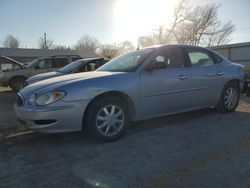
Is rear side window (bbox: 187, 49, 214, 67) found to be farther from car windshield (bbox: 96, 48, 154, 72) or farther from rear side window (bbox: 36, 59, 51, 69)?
rear side window (bbox: 36, 59, 51, 69)

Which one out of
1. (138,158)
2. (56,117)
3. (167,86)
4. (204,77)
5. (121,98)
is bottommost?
(138,158)

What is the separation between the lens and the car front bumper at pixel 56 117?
4023 mm

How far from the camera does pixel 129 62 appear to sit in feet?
17.3

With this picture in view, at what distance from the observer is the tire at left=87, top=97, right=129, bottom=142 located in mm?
4277

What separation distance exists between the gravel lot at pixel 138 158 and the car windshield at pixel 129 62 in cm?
116

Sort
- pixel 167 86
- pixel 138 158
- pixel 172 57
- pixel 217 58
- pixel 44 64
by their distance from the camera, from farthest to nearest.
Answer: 1. pixel 44 64
2. pixel 217 58
3. pixel 172 57
4. pixel 167 86
5. pixel 138 158

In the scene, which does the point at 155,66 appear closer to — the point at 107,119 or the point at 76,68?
the point at 107,119

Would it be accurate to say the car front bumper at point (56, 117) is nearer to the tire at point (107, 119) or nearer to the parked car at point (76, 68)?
the tire at point (107, 119)

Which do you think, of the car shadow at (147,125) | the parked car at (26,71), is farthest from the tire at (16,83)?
the car shadow at (147,125)

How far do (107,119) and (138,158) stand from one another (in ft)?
3.13

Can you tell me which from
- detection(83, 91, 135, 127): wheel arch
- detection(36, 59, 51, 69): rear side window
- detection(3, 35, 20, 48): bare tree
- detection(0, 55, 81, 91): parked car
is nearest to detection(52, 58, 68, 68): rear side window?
detection(0, 55, 81, 91): parked car

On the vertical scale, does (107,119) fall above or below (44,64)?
below

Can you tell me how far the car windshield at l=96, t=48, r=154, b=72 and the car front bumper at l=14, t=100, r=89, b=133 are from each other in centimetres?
119

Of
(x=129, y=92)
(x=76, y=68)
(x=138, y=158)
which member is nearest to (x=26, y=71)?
(x=76, y=68)
